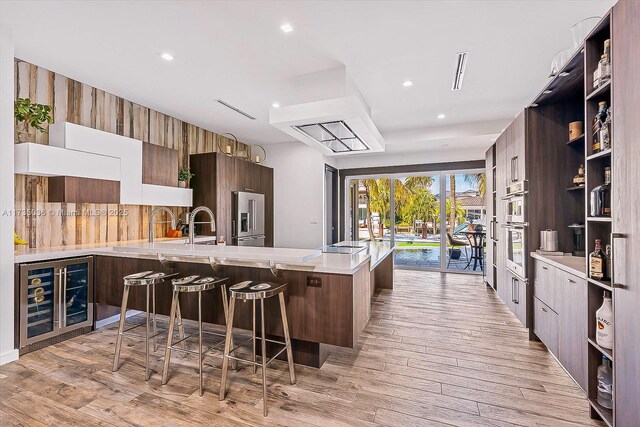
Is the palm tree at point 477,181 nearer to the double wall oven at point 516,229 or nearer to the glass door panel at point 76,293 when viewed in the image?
the double wall oven at point 516,229

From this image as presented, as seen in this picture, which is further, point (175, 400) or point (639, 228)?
point (175, 400)

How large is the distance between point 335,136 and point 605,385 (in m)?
3.08

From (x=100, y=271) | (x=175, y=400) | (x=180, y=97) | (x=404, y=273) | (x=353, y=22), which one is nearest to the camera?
(x=175, y=400)

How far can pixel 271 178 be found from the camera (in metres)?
6.65

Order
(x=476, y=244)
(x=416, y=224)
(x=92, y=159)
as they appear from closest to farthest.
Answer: (x=92, y=159) < (x=476, y=244) < (x=416, y=224)

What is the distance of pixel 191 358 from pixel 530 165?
357cm

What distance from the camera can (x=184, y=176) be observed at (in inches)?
189

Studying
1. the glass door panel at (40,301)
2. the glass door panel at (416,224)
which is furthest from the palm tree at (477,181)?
the glass door panel at (40,301)

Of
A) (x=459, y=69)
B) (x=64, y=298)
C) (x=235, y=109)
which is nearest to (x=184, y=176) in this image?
(x=235, y=109)

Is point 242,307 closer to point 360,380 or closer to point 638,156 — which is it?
point 360,380

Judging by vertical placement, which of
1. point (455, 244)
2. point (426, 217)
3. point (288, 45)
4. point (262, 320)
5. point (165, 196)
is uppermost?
point (288, 45)

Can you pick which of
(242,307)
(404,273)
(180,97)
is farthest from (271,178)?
(242,307)

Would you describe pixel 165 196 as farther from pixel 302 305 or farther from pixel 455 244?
pixel 455 244

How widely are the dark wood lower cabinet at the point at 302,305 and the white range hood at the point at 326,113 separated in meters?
1.53
